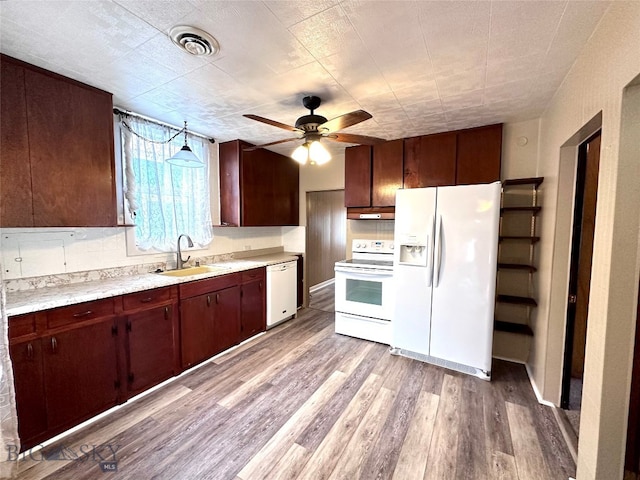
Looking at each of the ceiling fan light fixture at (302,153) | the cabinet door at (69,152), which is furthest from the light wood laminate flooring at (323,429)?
the ceiling fan light fixture at (302,153)

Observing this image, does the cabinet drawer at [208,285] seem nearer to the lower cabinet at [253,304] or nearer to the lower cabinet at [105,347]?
the lower cabinet at [105,347]

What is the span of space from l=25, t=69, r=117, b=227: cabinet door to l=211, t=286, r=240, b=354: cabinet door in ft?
4.12

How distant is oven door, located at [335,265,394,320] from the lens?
313 cm

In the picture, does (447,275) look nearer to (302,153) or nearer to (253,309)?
(302,153)

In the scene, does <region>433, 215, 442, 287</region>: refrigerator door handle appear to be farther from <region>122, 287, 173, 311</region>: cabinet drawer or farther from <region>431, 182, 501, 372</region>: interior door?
<region>122, 287, 173, 311</region>: cabinet drawer

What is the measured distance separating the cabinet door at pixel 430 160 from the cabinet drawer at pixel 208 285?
7.72ft

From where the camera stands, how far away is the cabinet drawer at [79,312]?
175cm

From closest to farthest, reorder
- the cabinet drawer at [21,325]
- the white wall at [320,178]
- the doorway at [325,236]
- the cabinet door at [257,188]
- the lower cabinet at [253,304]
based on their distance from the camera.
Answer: the cabinet drawer at [21,325] → the lower cabinet at [253,304] → the cabinet door at [257,188] → the white wall at [320,178] → the doorway at [325,236]

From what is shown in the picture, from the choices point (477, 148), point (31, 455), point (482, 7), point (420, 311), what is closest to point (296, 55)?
point (482, 7)

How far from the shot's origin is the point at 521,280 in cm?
284

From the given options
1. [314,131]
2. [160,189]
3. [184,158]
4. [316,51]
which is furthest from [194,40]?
[160,189]

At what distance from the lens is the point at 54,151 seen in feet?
6.18

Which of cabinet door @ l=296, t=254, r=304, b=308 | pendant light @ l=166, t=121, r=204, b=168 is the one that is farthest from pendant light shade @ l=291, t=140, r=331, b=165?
cabinet door @ l=296, t=254, r=304, b=308

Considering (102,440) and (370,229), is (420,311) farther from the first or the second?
(102,440)
